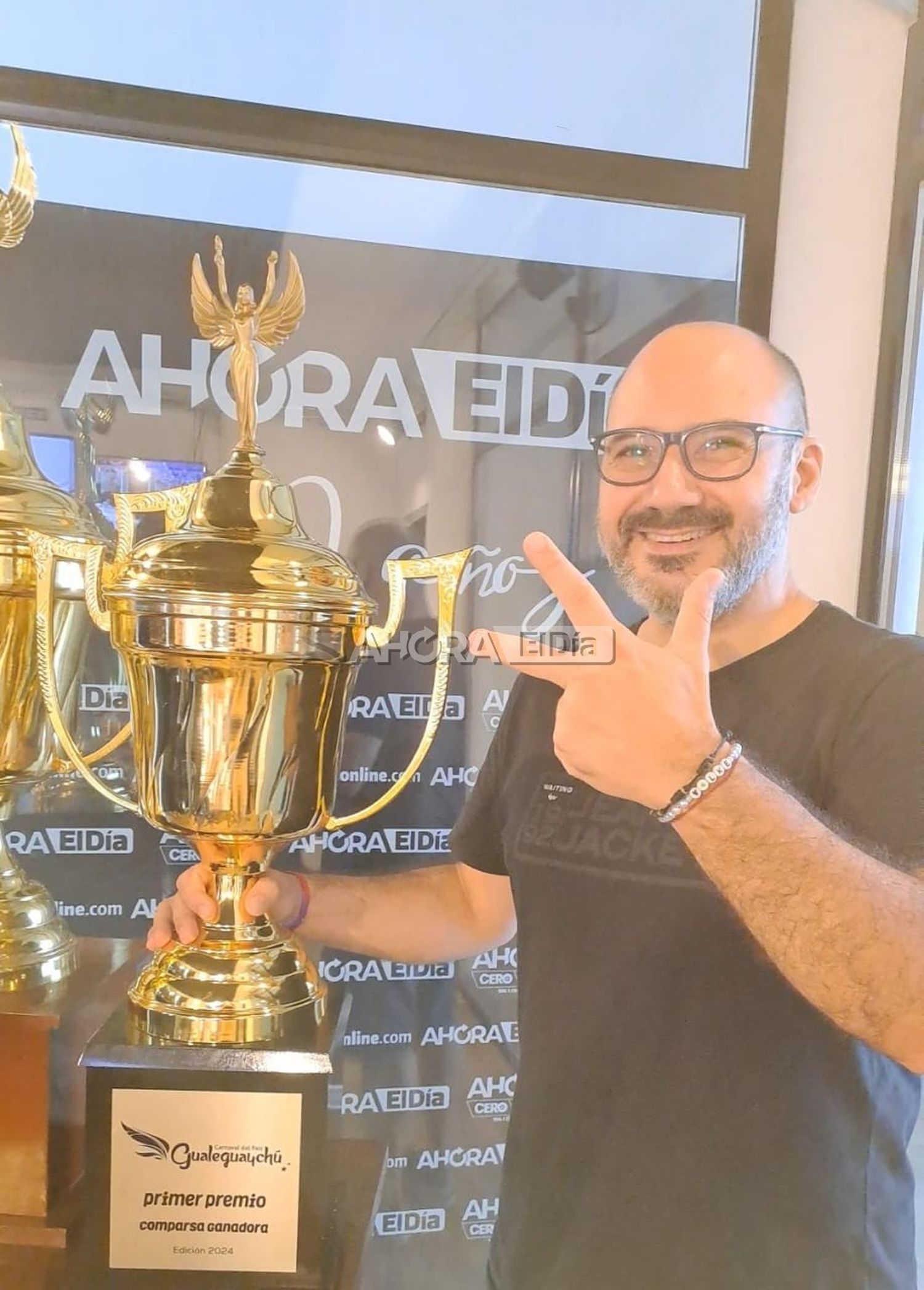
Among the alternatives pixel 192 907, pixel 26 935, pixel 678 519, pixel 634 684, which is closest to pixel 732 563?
pixel 678 519

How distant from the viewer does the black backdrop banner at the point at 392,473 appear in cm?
132

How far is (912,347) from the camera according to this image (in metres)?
1.49

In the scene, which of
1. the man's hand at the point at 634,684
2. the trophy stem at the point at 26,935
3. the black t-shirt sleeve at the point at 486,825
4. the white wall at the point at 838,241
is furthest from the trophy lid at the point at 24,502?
the white wall at the point at 838,241

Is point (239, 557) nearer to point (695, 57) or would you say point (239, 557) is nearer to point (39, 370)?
point (39, 370)

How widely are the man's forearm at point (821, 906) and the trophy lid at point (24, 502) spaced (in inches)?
22.2

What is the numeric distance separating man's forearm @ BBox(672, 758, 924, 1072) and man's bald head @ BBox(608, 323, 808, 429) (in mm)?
473

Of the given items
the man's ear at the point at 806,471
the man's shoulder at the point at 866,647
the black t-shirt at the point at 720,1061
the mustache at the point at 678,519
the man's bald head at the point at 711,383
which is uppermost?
the man's bald head at the point at 711,383

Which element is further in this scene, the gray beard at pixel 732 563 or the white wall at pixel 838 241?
the white wall at pixel 838 241

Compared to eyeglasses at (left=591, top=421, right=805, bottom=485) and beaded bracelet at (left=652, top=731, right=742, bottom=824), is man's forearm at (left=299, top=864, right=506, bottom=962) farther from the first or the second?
eyeglasses at (left=591, top=421, right=805, bottom=485)

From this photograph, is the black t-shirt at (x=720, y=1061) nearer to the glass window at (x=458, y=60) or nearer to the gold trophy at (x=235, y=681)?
the gold trophy at (x=235, y=681)

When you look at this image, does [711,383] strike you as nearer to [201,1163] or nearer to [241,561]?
[241,561]

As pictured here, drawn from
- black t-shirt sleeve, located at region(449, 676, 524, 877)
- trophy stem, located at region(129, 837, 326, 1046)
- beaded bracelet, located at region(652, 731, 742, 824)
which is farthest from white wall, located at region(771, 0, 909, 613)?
trophy stem, located at region(129, 837, 326, 1046)

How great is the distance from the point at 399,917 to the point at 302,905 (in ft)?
0.74

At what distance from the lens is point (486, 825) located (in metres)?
1.15
